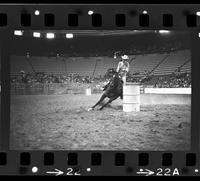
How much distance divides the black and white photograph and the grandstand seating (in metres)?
0.01

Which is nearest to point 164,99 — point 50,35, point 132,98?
point 132,98

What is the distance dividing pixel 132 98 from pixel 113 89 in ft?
1.11

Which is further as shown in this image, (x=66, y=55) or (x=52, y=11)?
(x=66, y=55)

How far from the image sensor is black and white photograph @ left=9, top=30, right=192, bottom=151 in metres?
5.39

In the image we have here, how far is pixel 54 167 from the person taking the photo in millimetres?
5312

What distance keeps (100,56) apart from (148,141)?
1331 mm

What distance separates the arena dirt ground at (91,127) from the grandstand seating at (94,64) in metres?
0.39

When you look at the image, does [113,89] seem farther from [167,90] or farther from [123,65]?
[167,90]

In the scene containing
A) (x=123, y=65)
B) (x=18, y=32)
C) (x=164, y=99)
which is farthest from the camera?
(x=164, y=99)

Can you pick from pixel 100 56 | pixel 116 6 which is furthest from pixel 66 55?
pixel 116 6

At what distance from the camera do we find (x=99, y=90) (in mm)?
5660

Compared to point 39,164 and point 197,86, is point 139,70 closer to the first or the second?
point 197,86
